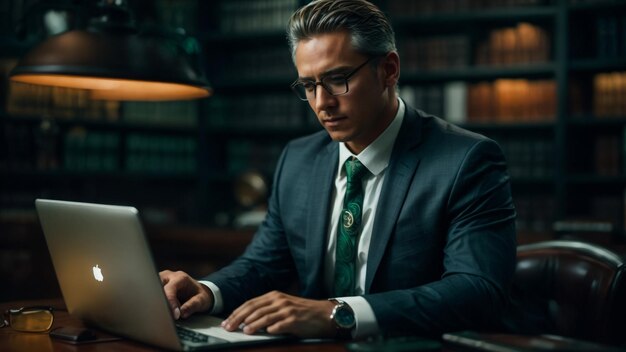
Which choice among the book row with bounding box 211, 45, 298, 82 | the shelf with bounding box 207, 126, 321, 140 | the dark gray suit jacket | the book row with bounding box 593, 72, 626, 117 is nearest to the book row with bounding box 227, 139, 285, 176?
the shelf with bounding box 207, 126, 321, 140

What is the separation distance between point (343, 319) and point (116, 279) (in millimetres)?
385

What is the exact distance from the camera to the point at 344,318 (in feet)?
4.61

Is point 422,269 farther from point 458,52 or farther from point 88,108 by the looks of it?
point 88,108

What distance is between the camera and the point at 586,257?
68.7 inches

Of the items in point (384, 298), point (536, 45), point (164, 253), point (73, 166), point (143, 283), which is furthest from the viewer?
point (73, 166)

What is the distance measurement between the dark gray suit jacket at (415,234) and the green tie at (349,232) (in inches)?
2.0

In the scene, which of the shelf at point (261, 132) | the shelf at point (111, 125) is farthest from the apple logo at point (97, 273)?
the shelf at point (261, 132)

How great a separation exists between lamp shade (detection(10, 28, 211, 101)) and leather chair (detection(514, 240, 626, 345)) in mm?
881

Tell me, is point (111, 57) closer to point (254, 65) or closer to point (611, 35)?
point (611, 35)

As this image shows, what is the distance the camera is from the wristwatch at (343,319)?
4.58 feet

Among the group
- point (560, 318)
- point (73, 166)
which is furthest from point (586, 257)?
point (73, 166)

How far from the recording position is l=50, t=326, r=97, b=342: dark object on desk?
141 cm

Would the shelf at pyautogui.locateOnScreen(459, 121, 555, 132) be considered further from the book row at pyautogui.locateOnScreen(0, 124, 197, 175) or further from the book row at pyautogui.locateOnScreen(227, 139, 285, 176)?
the book row at pyautogui.locateOnScreen(0, 124, 197, 175)

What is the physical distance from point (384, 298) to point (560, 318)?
509 mm
